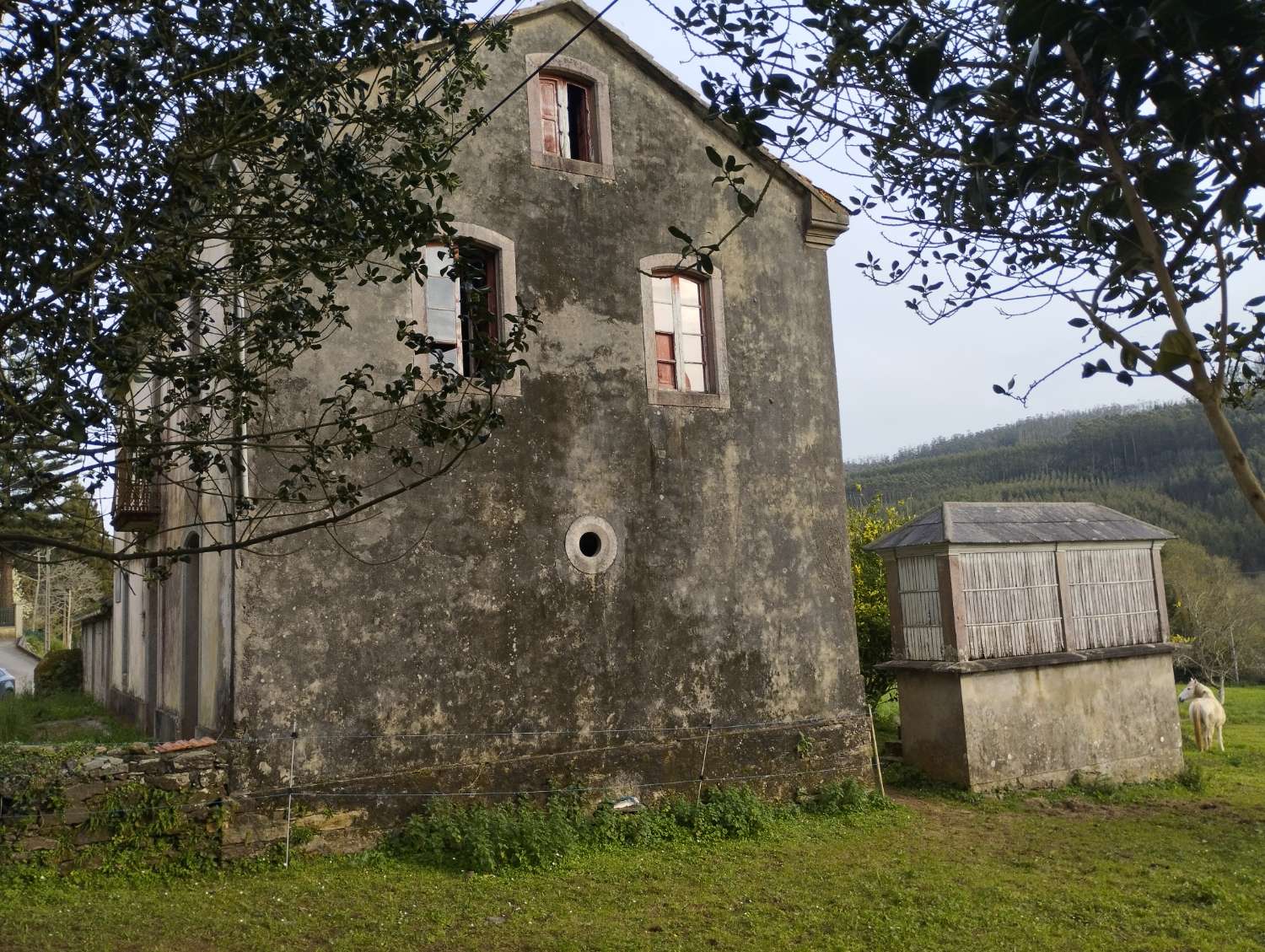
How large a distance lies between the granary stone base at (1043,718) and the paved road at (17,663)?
95.2 feet

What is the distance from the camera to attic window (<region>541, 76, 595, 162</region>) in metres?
12.0

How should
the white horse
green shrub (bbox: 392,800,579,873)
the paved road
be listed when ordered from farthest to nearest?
the paved road
the white horse
green shrub (bbox: 392,800,579,873)

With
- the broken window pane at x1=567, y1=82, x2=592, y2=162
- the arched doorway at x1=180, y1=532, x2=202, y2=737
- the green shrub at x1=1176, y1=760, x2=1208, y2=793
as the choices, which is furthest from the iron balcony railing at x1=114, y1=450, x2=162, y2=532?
the green shrub at x1=1176, y1=760, x2=1208, y2=793

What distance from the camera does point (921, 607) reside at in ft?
48.6

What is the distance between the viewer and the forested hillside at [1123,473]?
244ft

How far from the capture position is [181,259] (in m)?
5.56

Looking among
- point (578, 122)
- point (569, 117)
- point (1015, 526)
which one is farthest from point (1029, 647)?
point (569, 117)

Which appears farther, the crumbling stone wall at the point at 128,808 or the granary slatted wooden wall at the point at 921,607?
the granary slatted wooden wall at the point at 921,607

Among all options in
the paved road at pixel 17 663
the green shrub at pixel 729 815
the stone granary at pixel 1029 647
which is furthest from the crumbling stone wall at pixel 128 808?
the paved road at pixel 17 663

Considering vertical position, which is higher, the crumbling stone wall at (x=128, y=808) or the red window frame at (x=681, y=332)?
the red window frame at (x=681, y=332)

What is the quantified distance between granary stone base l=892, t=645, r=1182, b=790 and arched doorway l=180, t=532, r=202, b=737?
948 cm

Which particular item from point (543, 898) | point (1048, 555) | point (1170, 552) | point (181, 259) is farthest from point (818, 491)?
point (1170, 552)

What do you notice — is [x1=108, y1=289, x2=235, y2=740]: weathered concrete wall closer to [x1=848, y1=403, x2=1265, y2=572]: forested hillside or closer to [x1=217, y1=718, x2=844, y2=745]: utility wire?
[x1=217, y1=718, x2=844, y2=745]: utility wire

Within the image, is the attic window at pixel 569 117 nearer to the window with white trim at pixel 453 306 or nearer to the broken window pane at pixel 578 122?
the broken window pane at pixel 578 122
